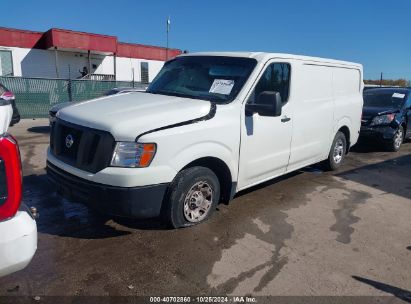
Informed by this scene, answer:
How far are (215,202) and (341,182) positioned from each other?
3.01m

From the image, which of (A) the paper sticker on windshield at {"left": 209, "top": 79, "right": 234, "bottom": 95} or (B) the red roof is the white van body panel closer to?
(A) the paper sticker on windshield at {"left": 209, "top": 79, "right": 234, "bottom": 95}

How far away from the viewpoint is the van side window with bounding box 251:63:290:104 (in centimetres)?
453

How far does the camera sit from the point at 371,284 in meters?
3.18

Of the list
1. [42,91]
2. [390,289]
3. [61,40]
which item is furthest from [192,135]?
[61,40]

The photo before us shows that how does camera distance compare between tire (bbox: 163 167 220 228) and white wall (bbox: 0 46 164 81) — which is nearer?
tire (bbox: 163 167 220 228)

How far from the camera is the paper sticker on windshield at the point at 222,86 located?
4.37 m

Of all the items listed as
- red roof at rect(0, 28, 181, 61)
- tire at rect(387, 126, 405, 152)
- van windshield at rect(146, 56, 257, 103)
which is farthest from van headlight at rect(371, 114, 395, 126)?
red roof at rect(0, 28, 181, 61)

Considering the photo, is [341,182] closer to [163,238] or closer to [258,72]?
[258,72]

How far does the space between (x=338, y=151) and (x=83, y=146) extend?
4.97 m

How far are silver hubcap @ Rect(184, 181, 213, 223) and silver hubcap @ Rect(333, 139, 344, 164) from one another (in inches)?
136

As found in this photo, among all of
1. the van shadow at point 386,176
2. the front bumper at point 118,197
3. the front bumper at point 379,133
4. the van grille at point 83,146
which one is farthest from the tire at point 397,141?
the van grille at point 83,146

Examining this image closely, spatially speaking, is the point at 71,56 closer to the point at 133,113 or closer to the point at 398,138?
the point at 398,138

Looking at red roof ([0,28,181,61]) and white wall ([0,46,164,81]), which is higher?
red roof ([0,28,181,61])

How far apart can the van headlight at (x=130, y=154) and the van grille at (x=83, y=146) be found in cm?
6
